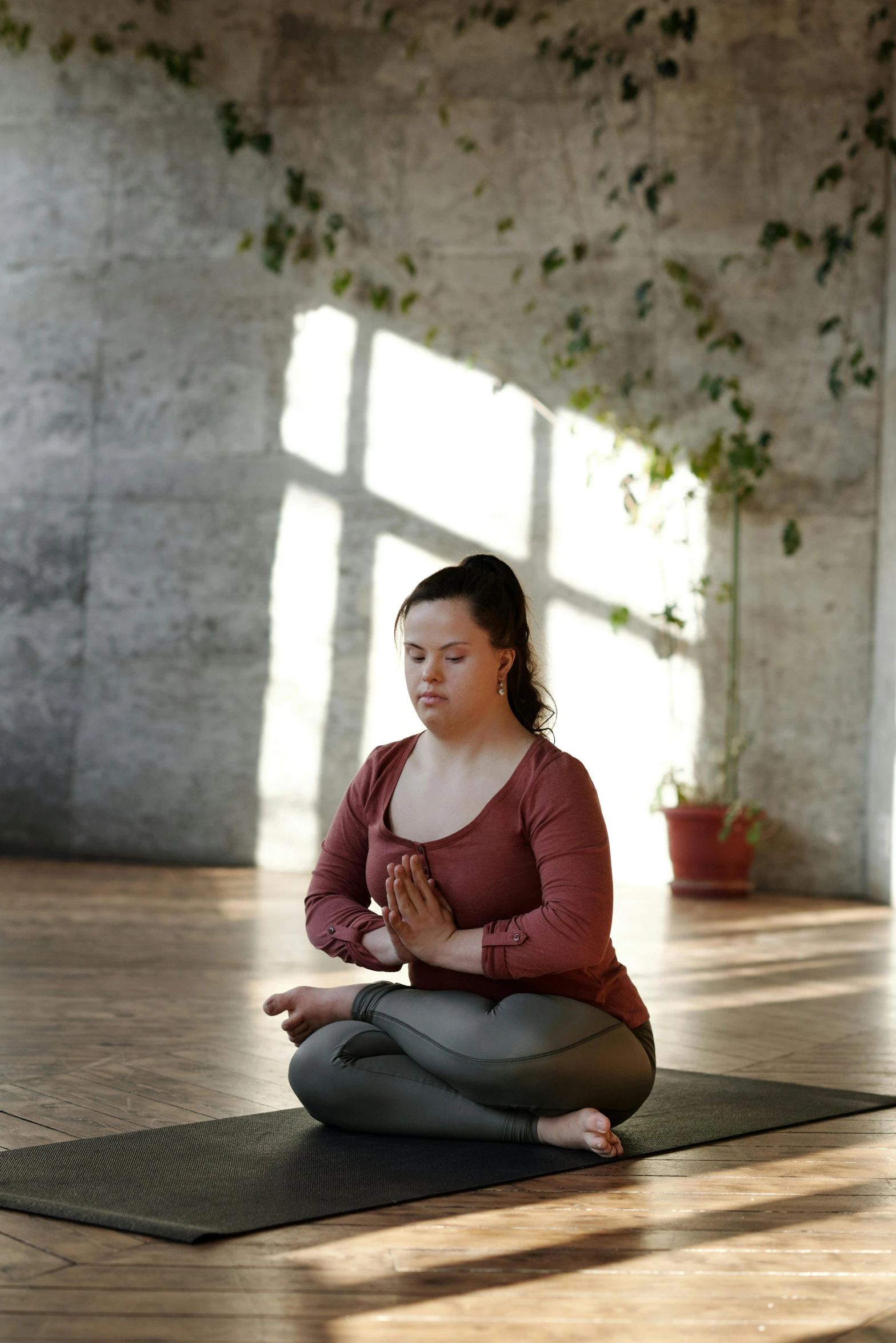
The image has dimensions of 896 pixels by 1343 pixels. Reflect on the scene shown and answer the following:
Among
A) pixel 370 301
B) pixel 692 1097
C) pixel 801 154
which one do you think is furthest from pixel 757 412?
pixel 692 1097

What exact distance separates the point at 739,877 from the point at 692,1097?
4108mm

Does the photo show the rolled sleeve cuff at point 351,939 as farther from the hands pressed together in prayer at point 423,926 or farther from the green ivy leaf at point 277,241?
the green ivy leaf at point 277,241

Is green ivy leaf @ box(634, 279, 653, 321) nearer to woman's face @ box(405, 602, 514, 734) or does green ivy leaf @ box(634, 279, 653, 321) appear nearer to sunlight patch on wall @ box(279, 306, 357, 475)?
sunlight patch on wall @ box(279, 306, 357, 475)

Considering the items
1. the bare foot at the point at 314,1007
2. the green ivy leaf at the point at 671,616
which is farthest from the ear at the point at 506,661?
the green ivy leaf at the point at 671,616

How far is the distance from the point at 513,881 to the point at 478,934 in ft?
0.33

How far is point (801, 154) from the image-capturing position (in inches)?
273

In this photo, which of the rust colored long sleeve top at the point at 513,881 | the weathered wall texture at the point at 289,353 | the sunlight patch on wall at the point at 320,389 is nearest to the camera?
the rust colored long sleeve top at the point at 513,881

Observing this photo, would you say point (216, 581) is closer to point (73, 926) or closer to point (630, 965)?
point (73, 926)

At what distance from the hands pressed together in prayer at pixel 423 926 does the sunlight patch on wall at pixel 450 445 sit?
498cm

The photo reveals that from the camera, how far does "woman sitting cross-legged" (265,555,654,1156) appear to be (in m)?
2.09

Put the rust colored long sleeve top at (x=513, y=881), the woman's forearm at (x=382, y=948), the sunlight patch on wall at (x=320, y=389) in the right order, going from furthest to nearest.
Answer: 1. the sunlight patch on wall at (x=320, y=389)
2. the woman's forearm at (x=382, y=948)
3. the rust colored long sleeve top at (x=513, y=881)

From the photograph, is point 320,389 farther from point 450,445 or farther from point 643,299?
point 643,299

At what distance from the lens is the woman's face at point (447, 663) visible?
2186mm

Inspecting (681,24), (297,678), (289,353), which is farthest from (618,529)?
(681,24)
